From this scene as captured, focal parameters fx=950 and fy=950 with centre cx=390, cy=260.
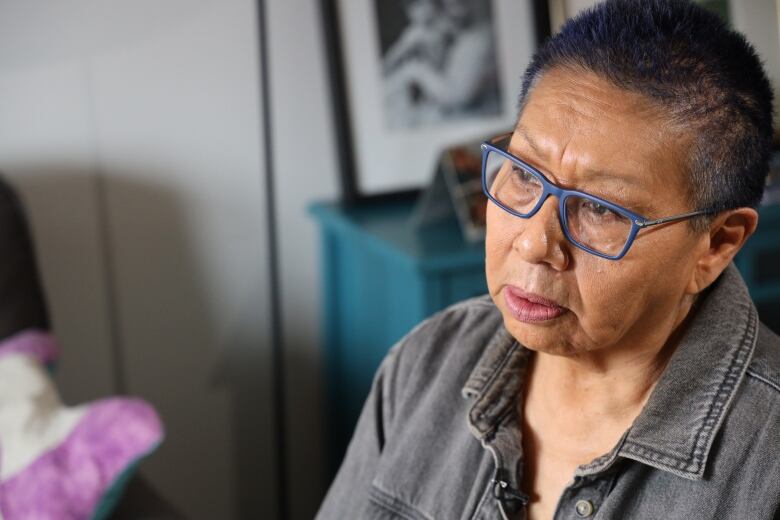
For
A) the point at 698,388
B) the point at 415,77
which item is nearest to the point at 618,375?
the point at 698,388

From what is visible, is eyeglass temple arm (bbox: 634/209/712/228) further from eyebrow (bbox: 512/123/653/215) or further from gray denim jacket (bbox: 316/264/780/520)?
gray denim jacket (bbox: 316/264/780/520)

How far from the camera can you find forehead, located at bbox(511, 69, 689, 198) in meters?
0.88

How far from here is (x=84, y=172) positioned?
198 cm

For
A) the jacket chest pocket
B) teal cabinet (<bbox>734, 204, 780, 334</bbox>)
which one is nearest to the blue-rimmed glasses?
the jacket chest pocket

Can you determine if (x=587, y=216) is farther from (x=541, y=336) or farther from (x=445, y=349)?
(x=445, y=349)

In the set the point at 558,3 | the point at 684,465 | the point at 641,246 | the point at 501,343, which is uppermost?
the point at 558,3

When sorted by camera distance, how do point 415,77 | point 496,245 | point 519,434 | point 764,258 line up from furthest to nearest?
point 415,77 < point 764,258 < point 519,434 < point 496,245

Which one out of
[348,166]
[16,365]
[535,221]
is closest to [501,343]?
[535,221]

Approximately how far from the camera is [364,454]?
122 centimetres

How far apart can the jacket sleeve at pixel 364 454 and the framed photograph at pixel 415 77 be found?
0.97 metres

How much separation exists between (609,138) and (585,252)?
115mm

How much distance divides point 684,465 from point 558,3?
1283 mm

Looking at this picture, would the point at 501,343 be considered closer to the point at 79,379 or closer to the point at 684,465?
the point at 684,465

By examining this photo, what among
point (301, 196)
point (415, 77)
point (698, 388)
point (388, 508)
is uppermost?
point (415, 77)
